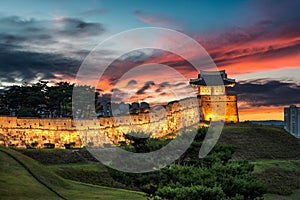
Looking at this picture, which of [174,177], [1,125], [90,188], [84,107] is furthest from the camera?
[84,107]

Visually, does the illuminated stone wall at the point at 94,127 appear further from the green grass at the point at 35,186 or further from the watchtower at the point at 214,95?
the green grass at the point at 35,186

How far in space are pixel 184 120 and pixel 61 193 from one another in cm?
4273

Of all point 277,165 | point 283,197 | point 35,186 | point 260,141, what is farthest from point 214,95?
point 35,186

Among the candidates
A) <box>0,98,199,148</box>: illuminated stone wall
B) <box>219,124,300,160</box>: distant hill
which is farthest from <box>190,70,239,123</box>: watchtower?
<box>219,124,300,160</box>: distant hill

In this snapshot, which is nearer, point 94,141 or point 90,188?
point 90,188

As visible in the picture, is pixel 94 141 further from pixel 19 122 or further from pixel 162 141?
pixel 162 141

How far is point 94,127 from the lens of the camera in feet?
194

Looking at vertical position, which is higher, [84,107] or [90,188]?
[84,107]

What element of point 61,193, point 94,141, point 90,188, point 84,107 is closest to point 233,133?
point 94,141

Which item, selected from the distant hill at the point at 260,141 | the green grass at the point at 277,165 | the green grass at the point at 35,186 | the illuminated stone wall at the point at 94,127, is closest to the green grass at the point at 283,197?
the green grass at the point at 277,165

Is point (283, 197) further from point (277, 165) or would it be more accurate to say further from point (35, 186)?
point (35, 186)

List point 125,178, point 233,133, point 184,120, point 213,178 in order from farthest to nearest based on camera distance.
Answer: point 184,120 < point 233,133 < point 125,178 < point 213,178

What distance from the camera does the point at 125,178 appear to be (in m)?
22.2

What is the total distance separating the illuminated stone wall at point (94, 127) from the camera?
176 ft
